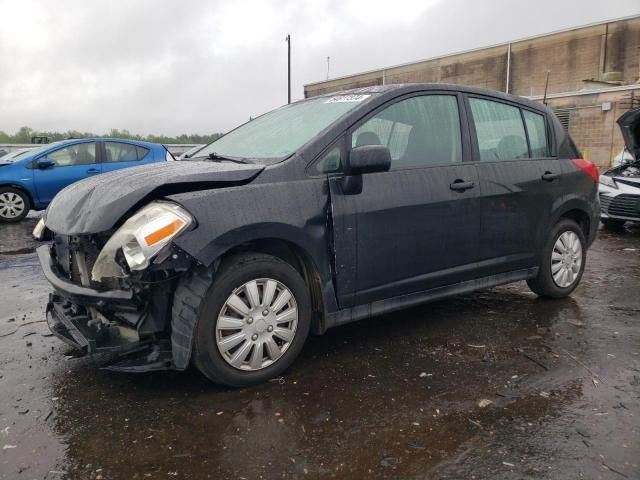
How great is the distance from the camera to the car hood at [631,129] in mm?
8219

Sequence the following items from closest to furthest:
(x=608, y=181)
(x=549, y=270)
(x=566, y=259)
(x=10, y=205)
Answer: (x=549, y=270), (x=566, y=259), (x=608, y=181), (x=10, y=205)

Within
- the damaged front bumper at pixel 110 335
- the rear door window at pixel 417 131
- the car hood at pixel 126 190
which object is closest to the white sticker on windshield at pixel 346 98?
the rear door window at pixel 417 131

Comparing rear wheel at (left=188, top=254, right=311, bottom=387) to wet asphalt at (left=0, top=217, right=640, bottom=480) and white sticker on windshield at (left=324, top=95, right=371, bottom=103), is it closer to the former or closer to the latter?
wet asphalt at (left=0, top=217, right=640, bottom=480)

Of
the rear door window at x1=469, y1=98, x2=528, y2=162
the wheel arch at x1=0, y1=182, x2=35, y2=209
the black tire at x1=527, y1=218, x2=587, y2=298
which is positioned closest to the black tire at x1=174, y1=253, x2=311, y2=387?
the rear door window at x1=469, y1=98, x2=528, y2=162

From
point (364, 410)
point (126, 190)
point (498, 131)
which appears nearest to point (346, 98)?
point (498, 131)

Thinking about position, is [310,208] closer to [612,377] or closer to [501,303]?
[612,377]

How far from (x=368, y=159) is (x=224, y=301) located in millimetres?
1164

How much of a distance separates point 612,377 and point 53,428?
309 cm

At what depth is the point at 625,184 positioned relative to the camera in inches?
330

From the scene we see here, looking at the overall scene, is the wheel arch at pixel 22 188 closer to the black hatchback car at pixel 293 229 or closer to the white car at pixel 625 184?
the black hatchback car at pixel 293 229

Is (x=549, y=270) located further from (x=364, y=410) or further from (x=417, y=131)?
(x=364, y=410)

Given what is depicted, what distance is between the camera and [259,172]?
118 inches

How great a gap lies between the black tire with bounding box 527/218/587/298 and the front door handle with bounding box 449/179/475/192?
116 cm

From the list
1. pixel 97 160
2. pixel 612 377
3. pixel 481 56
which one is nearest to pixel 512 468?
pixel 612 377
